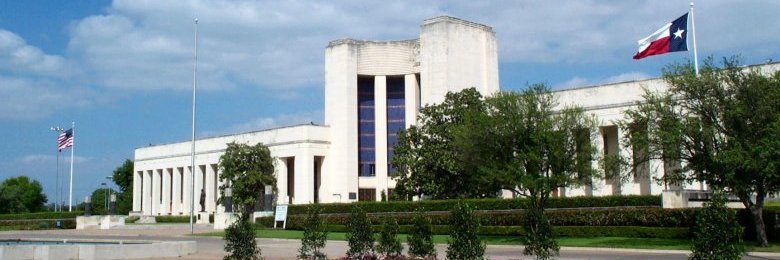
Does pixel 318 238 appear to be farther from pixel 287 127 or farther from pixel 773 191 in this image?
pixel 287 127

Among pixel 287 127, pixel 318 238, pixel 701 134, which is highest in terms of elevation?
pixel 287 127

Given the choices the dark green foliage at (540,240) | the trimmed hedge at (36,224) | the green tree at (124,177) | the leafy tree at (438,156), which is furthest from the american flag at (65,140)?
the dark green foliage at (540,240)

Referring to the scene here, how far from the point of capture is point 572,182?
3597 centimetres

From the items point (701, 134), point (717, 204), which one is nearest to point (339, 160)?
point (701, 134)

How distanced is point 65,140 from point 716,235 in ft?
220

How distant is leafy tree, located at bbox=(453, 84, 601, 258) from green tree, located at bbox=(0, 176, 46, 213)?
82.7m

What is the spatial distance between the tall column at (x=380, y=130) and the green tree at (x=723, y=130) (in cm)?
4143

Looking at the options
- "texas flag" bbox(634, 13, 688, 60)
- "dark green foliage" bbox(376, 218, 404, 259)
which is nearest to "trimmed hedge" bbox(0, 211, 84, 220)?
"texas flag" bbox(634, 13, 688, 60)

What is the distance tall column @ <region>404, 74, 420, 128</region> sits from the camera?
71.2 metres

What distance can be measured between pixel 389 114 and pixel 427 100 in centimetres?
747

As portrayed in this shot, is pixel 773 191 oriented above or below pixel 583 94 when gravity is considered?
below

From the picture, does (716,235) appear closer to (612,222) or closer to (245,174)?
(612,222)

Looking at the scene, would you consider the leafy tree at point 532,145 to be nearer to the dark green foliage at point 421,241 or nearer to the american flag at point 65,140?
the dark green foliage at point 421,241

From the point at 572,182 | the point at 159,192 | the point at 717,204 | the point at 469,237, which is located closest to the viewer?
the point at 717,204
